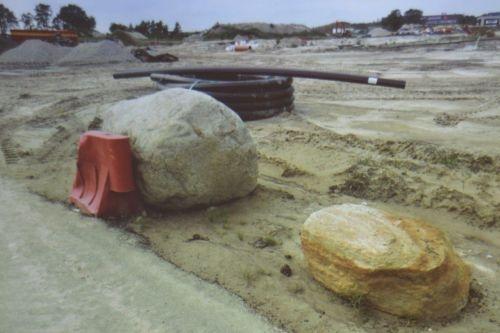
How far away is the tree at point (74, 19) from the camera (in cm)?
6003

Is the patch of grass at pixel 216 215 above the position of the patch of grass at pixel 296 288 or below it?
above

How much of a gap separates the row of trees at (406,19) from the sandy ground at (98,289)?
262ft

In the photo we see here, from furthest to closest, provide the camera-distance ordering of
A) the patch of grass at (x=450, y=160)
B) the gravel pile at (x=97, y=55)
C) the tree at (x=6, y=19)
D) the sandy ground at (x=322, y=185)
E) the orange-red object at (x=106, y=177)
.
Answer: the tree at (x=6, y=19) < the gravel pile at (x=97, y=55) < the patch of grass at (x=450, y=160) < the orange-red object at (x=106, y=177) < the sandy ground at (x=322, y=185)

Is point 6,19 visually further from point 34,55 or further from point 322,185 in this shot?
point 322,185

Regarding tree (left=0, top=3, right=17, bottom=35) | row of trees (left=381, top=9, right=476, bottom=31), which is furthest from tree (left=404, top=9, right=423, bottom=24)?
tree (left=0, top=3, right=17, bottom=35)

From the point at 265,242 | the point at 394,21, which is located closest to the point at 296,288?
the point at 265,242

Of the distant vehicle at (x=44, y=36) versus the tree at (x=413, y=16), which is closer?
the distant vehicle at (x=44, y=36)

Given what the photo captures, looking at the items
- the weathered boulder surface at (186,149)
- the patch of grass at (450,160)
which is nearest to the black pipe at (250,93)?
the weathered boulder surface at (186,149)

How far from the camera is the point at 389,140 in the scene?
5688mm

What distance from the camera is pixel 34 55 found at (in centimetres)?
2138

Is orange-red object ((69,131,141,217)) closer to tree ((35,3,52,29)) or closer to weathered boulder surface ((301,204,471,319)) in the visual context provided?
weathered boulder surface ((301,204,471,319))

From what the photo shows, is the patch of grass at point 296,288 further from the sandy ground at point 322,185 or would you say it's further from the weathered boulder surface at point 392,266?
the weathered boulder surface at point 392,266

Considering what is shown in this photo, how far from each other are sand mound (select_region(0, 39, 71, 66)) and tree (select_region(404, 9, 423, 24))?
75.4m

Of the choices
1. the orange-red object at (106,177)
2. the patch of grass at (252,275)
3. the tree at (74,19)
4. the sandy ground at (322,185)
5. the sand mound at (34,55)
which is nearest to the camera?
the sandy ground at (322,185)
